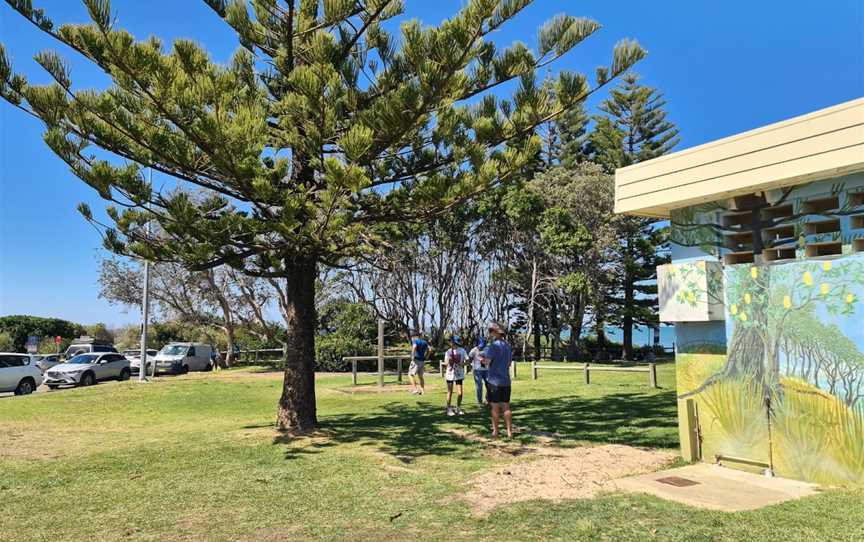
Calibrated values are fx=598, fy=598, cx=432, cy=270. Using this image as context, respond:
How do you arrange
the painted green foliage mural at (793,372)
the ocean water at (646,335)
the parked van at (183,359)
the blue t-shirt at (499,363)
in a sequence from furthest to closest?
1. the ocean water at (646,335)
2. the parked van at (183,359)
3. the blue t-shirt at (499,363)
4. the painted green foliage mural at (793,372)

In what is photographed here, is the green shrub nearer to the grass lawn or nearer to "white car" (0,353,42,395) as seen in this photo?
"white car" (0,353,42,395)

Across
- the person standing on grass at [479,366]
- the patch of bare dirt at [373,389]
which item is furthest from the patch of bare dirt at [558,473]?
the patch of bare dirt at [373,389]

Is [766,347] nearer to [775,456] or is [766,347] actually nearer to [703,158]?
[775,456]

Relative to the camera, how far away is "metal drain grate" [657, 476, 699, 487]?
5.86m

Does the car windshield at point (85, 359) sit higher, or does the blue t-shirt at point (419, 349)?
the blue t-shirt at point (419, 349)

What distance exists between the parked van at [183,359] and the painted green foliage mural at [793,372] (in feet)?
81.9

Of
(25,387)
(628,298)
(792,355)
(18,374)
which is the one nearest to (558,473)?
(792,355)

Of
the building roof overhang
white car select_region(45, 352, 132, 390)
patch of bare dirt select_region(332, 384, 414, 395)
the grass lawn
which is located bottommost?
the grass lawn

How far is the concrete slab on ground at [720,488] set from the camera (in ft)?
17.1

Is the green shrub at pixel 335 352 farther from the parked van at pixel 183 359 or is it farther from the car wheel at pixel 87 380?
the car wheel at pixel 87 380

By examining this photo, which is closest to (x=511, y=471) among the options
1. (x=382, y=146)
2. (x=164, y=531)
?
(x=164, y=531)

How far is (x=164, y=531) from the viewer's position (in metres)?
4.79

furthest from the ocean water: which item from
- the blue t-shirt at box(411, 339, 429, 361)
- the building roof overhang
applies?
the building roof overhang

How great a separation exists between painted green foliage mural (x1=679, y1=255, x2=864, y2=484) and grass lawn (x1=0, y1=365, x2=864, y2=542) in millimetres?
559
